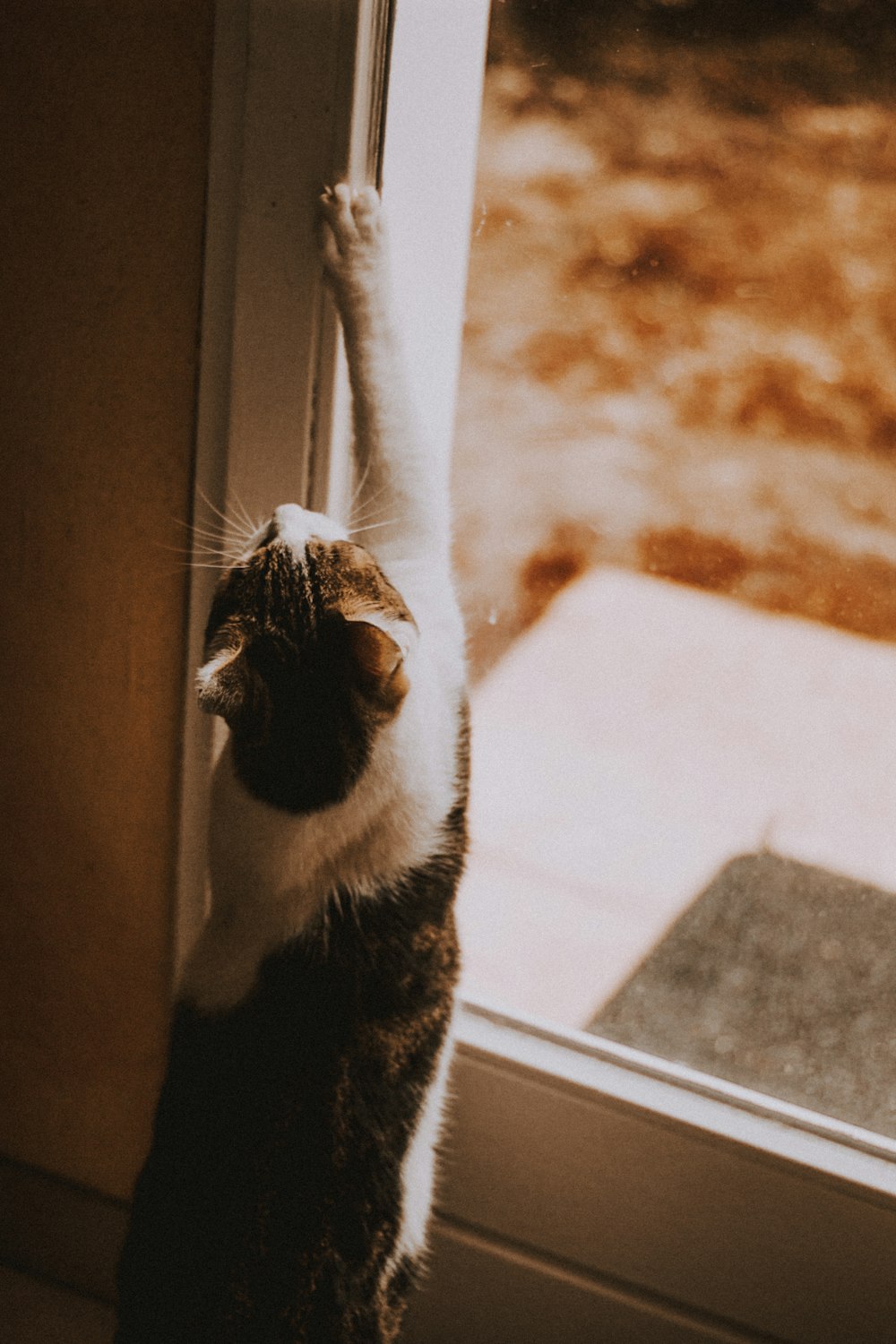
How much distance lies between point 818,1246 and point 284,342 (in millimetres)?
850

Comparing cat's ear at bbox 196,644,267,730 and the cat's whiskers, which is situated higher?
the cat's whiskers

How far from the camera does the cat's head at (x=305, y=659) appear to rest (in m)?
0.74

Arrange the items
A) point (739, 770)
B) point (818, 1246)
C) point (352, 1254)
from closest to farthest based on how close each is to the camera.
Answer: point (352, 1254)
point (818, 1246)
point (739, 770)

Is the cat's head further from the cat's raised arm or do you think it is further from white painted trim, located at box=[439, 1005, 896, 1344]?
white painted trim, located at box=[439, 1005, 896, 1344]

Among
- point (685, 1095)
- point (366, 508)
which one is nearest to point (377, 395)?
point (366, 508)

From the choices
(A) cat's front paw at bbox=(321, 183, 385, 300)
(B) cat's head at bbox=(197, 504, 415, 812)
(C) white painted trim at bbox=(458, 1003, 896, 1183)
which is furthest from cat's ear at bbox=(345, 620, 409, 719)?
(C) white painted trim at bbox=(458, 1003, 896, 1183)

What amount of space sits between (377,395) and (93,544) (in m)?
0.28

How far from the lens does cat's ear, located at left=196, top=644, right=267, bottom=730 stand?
0.70 metres

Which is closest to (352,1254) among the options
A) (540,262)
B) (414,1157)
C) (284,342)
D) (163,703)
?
(414,1157)

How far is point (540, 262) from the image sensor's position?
2.93 feet

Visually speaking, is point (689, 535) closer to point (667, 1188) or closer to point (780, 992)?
point (780, 992)

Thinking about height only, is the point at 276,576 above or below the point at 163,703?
above

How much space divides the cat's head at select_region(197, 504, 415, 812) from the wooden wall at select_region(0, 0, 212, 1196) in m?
0.13

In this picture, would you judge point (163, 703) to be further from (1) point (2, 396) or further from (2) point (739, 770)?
(2) point (739, 770)
